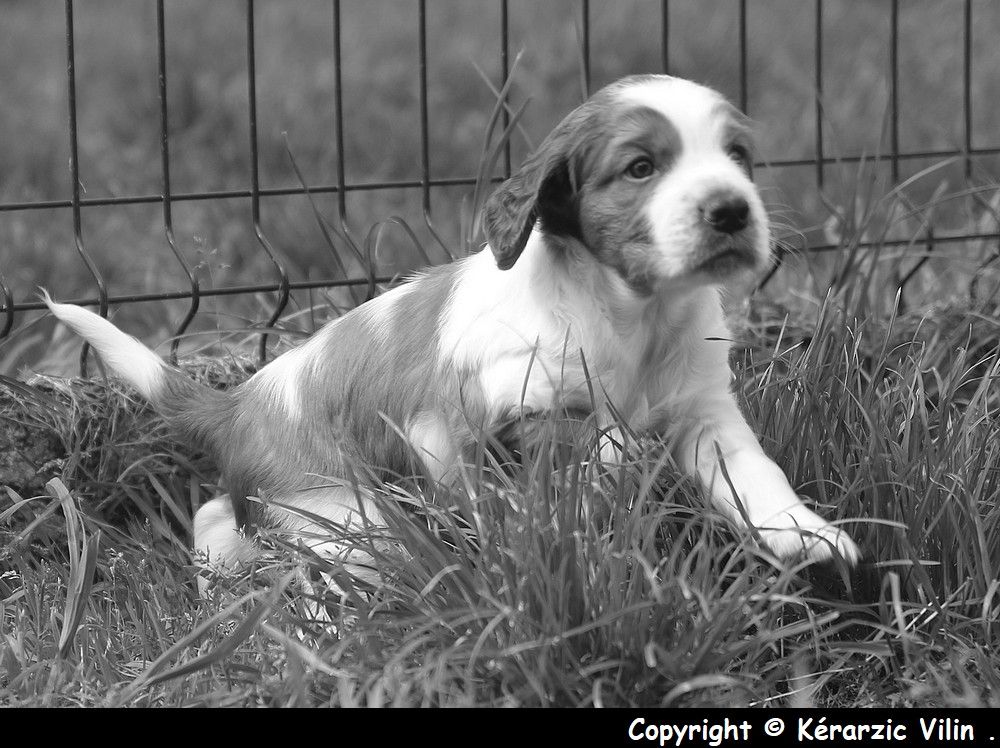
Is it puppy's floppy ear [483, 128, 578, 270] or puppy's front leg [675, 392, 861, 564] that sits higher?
puppy's floppy ear [483, 128, 578, 270]

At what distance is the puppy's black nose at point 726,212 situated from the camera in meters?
2.66

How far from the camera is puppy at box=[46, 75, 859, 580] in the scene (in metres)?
2.75

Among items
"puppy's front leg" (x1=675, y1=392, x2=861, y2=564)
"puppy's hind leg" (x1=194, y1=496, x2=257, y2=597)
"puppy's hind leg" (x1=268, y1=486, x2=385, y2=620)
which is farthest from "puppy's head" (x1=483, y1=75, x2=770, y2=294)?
"puppy's hind leg" (x1=194, y1=496, x2=257, y2=597)

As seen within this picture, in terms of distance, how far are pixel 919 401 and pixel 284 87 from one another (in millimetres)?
5972

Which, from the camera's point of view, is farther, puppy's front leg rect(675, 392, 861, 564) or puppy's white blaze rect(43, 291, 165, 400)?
puppy's white blaze rect(43, 291, 165, 400)

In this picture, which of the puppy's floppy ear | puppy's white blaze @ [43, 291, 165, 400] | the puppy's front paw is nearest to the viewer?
the puppy's front paw

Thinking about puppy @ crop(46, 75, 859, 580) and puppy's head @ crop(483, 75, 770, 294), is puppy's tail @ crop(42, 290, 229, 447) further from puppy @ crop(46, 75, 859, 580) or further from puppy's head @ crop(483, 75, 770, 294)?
puppy's head @ crop(483, 75, 770, 294)

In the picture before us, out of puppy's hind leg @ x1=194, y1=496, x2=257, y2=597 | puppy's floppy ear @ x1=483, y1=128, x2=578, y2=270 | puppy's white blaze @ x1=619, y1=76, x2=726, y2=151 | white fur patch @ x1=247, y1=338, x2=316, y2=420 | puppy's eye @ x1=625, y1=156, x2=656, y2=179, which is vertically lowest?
puppy's hind leg @ x1=194, y1=496, x2=257, y2=597

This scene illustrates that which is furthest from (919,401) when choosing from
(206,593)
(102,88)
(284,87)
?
(102,88)

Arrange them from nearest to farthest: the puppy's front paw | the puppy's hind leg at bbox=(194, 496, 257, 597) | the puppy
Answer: the puppy's front paw < the puppy < the puppy's hind leg at bbox=(194, 496, 257, 597)

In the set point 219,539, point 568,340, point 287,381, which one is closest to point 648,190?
point 568,340

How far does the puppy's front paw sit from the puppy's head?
0.52 m
